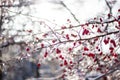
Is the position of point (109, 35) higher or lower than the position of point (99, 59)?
higher

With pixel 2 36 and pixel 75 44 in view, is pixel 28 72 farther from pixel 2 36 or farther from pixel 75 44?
pixel 75 44

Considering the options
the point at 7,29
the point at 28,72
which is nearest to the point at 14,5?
the point at 7,29

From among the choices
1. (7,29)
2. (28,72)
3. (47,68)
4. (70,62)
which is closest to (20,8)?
(7,29)

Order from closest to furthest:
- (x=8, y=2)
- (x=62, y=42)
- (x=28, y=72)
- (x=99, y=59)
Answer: (x=62, y=42) → (x=99, y=59) → (x=8, y=2) → (x=28, y=72)

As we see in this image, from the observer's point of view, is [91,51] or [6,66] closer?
[91,51]

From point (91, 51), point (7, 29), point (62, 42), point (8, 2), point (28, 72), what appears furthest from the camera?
point (28, 72)

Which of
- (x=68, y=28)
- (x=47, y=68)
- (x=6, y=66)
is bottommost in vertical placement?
(x=47, y=68)

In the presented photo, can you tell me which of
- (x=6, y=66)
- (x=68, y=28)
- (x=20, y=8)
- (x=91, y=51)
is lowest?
(x=6, y=66)

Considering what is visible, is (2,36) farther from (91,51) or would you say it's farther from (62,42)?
(62,42)

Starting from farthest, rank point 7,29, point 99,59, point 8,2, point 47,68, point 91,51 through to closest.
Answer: point 47,68, point 7,29, point 8,2, point 99,59, point 91,51
